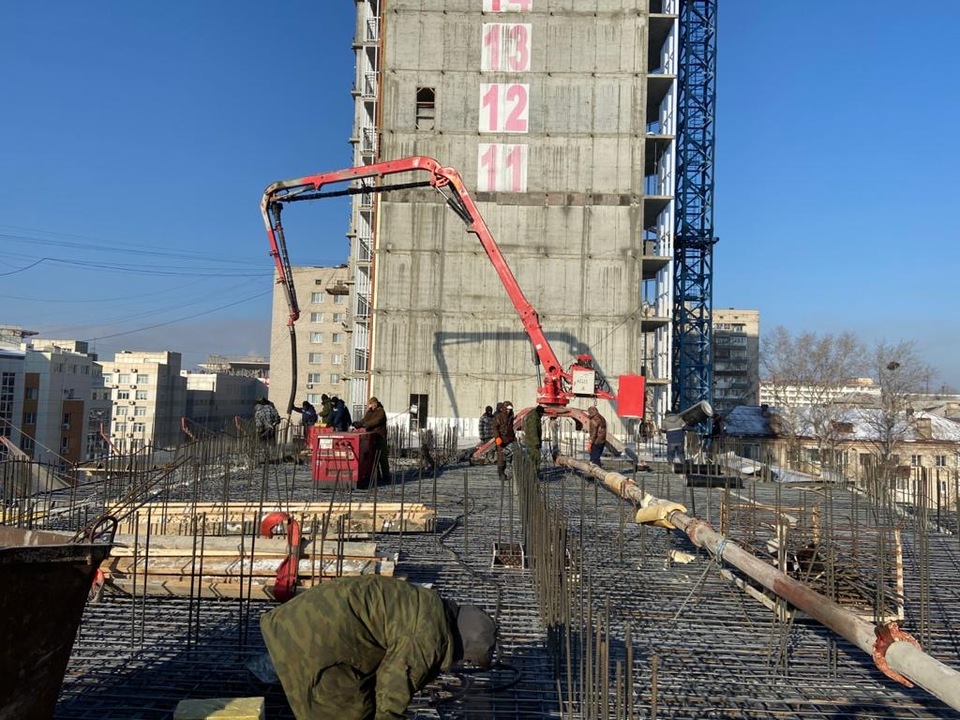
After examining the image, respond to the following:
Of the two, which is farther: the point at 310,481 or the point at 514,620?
the point at 310,481

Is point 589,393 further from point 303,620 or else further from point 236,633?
point 303,620

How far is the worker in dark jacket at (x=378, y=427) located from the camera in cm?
1170

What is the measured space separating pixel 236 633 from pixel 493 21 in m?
24.8

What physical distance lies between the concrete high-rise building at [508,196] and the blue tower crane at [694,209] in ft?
47.2

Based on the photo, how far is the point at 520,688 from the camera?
14.0ft

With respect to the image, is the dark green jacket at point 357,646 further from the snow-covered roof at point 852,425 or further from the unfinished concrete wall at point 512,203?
the snow-covered roof at point 852,425

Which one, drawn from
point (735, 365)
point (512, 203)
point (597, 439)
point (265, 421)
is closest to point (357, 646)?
point (597, 439)

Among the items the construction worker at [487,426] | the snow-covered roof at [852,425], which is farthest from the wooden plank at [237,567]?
the snow-covered roof at [852,425]

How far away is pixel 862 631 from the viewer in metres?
3.91

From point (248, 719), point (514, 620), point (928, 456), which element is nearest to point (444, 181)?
point (514, 620)

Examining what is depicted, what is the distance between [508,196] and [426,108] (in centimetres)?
445

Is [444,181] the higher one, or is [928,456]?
[444,181]

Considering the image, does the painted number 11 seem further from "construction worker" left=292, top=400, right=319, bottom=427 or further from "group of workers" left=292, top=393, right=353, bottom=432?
"group of workers" left=292, top=393, right=353, bottom=432

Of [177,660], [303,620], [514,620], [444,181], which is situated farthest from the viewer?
[444,181]
